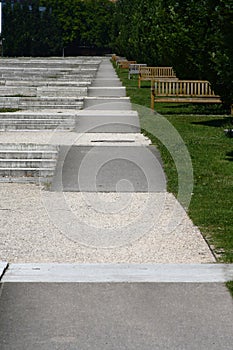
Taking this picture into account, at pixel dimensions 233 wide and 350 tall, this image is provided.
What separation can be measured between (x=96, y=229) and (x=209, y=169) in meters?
4.40

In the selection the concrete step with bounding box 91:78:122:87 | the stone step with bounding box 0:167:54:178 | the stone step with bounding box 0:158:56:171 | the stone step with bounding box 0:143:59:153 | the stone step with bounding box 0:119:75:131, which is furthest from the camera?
the concrete step with bounding box 91:78:122:87

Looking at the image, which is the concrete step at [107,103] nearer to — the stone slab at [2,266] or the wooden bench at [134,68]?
the wooden bench at [134,68]

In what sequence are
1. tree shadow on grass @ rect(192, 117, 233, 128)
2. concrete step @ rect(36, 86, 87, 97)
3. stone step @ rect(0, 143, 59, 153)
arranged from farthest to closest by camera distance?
concrete step @ rect(36, 86, 87, 97)
tree shadow on grass @ rect(192, 117, 233, 128)
stone step @ rect(0, 143, 59, 153)

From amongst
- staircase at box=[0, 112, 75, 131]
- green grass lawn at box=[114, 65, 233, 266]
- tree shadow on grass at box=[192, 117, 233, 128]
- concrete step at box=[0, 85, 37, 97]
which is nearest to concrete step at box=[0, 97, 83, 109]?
green grass lawn at box=[114, 65, 233, 266]

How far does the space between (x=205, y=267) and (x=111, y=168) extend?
6.23 m

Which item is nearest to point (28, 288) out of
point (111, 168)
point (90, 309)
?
point (90, 309)

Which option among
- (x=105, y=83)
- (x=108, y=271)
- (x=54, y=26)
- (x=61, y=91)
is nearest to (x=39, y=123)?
(x=61, y=91)

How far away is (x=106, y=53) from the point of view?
13038 cm

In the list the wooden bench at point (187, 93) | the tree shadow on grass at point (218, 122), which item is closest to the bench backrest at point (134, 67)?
the wooden bench at point (187, 93)

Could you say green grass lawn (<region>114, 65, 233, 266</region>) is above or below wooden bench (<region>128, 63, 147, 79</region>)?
above

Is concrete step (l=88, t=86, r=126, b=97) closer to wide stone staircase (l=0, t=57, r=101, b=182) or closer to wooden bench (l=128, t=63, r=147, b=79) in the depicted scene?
wide stone staircase (l=0, t=57, r=101, b=182)

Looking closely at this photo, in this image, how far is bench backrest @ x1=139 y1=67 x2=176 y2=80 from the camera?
32.9m

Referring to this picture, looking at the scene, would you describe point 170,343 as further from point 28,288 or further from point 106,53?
point 106,53

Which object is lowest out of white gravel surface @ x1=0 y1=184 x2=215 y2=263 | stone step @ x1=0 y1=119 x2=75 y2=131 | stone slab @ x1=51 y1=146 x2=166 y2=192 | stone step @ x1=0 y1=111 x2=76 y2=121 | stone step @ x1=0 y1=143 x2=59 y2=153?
stone step @ x1=0 y1=119 x2=75 y2=131
